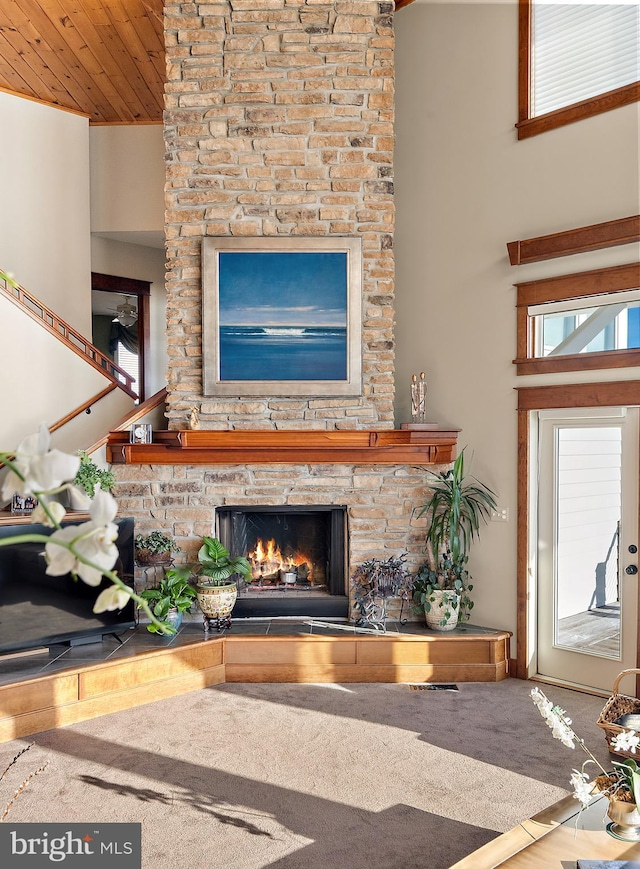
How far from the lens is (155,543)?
538 centimetres

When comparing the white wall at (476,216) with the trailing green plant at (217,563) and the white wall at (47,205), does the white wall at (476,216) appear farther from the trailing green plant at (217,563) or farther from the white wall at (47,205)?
the white wall at (47,205)

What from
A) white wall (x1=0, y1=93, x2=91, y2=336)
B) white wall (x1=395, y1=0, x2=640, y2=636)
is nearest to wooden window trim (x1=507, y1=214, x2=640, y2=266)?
white wall (x1=395, y1=0, x2=640, y2=636)

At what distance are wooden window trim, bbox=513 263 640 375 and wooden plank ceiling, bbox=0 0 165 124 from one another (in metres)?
3.82

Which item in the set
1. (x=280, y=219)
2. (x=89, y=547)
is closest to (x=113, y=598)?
(x=89, y=547)

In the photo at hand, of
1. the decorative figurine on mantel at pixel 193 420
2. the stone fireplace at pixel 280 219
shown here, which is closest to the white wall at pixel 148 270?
the stone fireplace at pixel 280 219

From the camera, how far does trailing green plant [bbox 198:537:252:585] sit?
5262 mm

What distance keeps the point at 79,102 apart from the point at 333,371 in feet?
13.1

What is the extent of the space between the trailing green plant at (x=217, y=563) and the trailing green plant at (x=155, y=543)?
0.84ft

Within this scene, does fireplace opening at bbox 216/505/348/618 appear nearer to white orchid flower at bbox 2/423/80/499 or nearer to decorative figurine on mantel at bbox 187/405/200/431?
decorative figurine on mantel at bbox 187/405/200/431

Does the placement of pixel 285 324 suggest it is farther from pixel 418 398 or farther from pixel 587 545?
pixel 587 545

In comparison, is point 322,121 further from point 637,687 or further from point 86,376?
point 637,687

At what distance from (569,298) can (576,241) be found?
0.38 m

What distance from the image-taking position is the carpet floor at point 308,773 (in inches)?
119

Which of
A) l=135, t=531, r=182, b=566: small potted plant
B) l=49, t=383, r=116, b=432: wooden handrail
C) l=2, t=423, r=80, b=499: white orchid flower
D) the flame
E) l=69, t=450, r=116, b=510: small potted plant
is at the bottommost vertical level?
the flame
